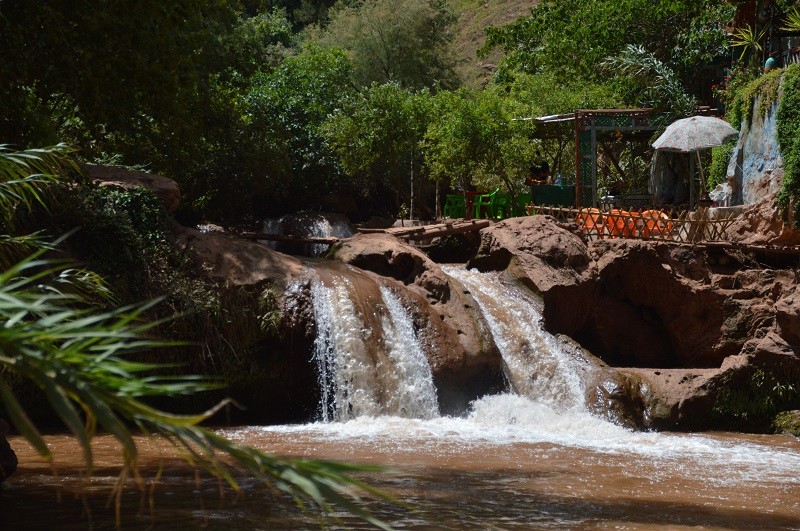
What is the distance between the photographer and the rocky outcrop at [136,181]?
54.9 feet

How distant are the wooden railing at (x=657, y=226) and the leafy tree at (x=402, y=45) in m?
21.3

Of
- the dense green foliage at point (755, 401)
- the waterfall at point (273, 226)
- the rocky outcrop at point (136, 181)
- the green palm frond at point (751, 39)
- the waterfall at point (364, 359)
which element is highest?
the green palm frond at point (751, 39)

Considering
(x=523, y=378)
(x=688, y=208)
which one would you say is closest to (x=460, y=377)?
(x=523, y=378)

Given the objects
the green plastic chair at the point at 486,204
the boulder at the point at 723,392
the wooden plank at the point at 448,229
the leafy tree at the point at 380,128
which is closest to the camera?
the boulder at the point at 723,392

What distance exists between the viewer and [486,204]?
80.4ft

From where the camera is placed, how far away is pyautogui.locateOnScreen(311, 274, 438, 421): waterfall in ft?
52.2

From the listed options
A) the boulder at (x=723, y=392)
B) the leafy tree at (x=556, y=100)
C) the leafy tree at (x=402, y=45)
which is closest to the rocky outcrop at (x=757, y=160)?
the boulder at (x=723, y=392)

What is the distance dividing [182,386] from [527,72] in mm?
33445

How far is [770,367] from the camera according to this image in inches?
679

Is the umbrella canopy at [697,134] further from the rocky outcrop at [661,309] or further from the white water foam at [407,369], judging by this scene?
the white water foam at [407,369]

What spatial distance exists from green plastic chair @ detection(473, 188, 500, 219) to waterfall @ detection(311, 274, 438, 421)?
8.16 meters

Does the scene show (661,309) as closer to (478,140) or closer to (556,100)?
(478,140)

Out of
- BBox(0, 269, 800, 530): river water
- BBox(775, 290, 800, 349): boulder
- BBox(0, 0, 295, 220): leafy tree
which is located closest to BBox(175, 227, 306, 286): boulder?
BBox(0, 269, 800, 530): river water

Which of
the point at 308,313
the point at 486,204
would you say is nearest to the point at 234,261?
the point at 308,313
